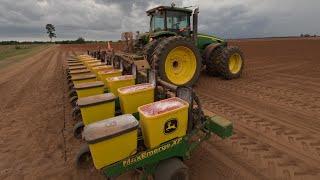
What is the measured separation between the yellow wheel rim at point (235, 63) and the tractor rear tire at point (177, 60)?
91.2 inches

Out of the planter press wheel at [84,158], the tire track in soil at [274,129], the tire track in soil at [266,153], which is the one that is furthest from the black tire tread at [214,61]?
the planter press wheel at [84,158]

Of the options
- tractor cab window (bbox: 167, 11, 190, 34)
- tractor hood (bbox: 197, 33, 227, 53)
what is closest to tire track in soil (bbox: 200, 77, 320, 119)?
tractor hood (bbox: 197, 33, 227, 53)

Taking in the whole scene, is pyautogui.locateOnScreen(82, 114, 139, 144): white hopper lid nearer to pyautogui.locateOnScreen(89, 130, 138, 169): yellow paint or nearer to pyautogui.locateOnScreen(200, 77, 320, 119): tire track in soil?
pyautogui.locateOnScreen(89, 130, 138, 169): yellow paint

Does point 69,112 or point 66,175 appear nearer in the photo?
point 66,175

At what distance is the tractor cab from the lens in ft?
25.3

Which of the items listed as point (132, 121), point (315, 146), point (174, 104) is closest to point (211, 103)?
point (315, 146)

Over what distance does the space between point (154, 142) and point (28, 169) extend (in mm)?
1941

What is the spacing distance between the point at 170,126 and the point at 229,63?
6482 mm

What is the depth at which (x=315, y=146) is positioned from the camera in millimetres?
3682

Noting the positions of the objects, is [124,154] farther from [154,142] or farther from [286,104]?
[286,104]

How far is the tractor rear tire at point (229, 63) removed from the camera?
8.27 metres

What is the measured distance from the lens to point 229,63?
8.70 meters

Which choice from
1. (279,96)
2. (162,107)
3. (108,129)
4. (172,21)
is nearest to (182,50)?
(172,21)

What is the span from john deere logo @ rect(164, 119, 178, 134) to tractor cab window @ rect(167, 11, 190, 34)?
18.2 ft
